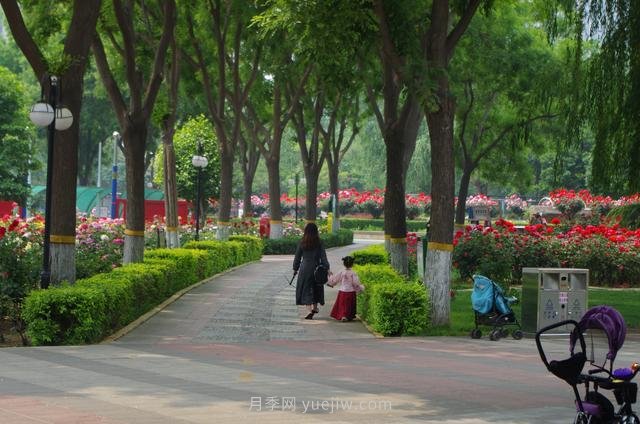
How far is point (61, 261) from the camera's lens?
1691cm

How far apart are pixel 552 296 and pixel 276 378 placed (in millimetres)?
6727

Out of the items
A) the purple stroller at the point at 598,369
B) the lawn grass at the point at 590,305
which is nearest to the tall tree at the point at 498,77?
the lawn grass at the point at 590,305

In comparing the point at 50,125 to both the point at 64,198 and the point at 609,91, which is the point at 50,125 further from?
the point at 609,91

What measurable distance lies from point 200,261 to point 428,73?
10350 millimetres

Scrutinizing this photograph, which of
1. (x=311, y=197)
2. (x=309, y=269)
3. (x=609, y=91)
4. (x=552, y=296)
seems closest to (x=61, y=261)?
(x=309, y=269)

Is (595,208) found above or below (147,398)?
above

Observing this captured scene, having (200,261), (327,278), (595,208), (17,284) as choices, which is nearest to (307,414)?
(17,284)

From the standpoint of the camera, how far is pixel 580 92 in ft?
62.5

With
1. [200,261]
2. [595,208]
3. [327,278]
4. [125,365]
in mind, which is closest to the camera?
[125,365]

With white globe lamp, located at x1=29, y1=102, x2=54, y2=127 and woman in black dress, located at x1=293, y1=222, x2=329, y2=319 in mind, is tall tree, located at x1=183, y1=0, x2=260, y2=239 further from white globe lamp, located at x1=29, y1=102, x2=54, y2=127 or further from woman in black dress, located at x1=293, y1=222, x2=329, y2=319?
white globe lamp, located at x1=29, y1=102, x2=54, y2=127

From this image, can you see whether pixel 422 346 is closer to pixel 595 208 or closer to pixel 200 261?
pixel 200 261

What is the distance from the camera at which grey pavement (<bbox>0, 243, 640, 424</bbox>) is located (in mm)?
9641

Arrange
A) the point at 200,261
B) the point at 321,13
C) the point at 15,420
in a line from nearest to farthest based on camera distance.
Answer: the point at 15,420 → the point at 321,13 → the point at 200,261

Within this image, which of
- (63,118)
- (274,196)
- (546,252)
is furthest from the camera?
(274,196)
